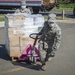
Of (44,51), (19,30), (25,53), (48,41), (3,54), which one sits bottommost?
(3,54)

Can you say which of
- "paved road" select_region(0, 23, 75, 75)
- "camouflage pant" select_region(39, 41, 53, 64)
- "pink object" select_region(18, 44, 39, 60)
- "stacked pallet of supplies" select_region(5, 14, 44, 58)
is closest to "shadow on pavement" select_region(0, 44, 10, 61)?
"paved road" select_region(0, 23, 75, 75)

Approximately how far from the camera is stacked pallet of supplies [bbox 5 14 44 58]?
983 cm

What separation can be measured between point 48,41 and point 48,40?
0.09 ft

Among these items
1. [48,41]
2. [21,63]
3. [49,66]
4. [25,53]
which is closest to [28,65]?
[21,63]

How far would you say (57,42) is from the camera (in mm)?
8492

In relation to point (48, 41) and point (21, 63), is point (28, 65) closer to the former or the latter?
point (21, 63)

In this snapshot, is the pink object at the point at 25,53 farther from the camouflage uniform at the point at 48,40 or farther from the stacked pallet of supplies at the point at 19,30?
the camouflage uniform at the point at 48,40

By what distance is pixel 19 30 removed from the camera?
9906 millimetres

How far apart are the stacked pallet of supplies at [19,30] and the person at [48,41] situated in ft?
4.28

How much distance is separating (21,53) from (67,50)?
2530 millimetres

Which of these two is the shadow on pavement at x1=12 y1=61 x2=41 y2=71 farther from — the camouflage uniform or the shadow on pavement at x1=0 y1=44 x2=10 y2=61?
the shadow on pavement at x1=0 y1=44 x2=10 y2=61

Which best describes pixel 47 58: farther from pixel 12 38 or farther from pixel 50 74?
pixel 12 38

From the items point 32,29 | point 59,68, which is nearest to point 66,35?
point 32,29

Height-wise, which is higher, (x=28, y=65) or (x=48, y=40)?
(x=48, y=40)
